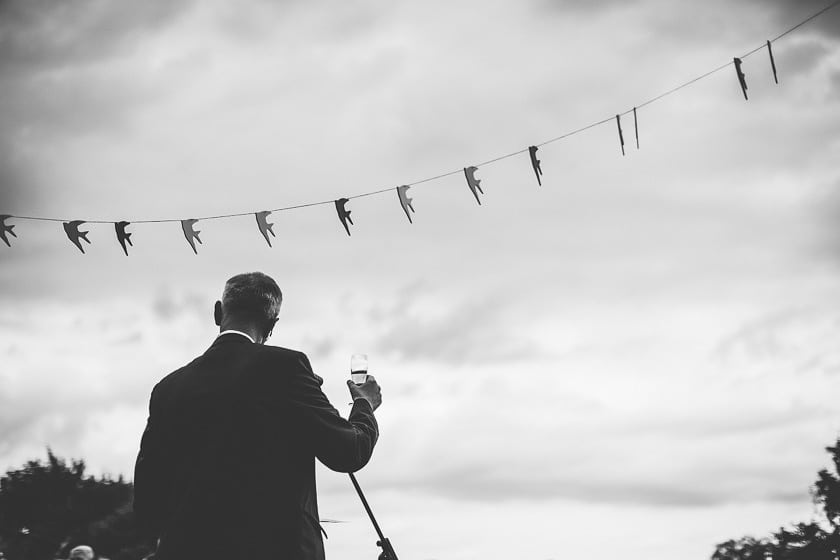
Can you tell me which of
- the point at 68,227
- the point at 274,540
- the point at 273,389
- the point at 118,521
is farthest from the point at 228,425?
the point at 118,521

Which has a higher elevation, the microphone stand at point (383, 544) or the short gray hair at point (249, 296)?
the short gray hair at point (249, 296)

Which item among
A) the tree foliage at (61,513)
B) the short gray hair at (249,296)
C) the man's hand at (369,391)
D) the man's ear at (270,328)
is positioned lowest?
the man's hand at (369,391)

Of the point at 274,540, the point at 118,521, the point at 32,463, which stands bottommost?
the point at 274,540

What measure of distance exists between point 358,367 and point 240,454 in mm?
1044

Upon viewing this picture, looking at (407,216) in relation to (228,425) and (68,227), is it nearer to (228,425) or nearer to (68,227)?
(68,227)

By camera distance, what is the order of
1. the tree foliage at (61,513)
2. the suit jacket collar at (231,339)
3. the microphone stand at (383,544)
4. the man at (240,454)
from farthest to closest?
the tree foliage at (61,513)
the microphone stand at (383,544)
the suit jacket collar at (231,339)
the man at (240,454)

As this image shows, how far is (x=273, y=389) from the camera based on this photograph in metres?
2.46

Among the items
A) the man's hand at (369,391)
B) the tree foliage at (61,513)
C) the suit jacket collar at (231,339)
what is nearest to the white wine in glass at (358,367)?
the man's hand at (369,391)

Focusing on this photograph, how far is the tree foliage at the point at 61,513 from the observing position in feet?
143

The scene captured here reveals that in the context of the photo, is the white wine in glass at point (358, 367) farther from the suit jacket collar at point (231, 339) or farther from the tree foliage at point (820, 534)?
the tree foliage at point (820, 534)

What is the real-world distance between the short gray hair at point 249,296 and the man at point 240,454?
0.10m

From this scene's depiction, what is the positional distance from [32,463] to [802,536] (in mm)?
56737

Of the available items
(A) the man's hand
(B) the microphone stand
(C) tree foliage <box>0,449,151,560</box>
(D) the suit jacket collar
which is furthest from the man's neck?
(C) tree foliage <box>0,449,151,560</box>

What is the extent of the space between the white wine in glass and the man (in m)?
0.55
